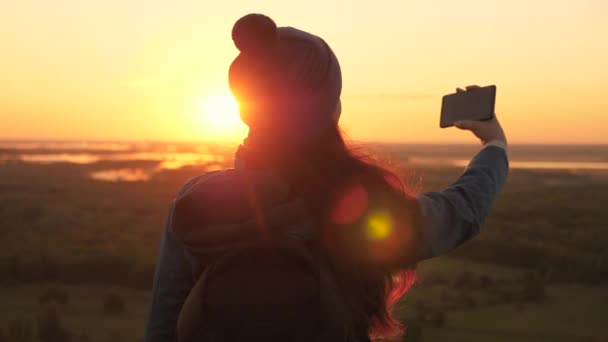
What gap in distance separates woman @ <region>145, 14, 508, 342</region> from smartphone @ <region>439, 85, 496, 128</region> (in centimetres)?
19

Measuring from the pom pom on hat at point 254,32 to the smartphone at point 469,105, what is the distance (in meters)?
0.54

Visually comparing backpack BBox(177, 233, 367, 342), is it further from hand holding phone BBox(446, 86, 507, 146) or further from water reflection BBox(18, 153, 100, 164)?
water reflection BBox(18, 153, 100, 164)

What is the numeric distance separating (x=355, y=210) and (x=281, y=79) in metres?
0.29

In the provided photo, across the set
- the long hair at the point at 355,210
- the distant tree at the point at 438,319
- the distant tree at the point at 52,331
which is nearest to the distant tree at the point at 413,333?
the distant tree at the point at 438,319

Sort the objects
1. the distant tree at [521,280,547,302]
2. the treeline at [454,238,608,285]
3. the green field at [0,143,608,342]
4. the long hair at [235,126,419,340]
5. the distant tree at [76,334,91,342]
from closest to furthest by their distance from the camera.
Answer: the long hair at [235,126,419,340] → the distant tree at [76,334,91,342] → the green field at [0,143,608,342] → the distant tree at [521,280,547,302] → the treeline at [454,238,608,285]

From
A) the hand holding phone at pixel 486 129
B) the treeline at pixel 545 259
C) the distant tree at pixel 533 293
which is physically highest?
the hand holding phone at pixel 486 129

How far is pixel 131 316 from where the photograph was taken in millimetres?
9758

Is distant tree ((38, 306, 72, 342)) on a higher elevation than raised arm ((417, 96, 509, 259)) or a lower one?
lower

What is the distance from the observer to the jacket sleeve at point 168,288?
1.42 m

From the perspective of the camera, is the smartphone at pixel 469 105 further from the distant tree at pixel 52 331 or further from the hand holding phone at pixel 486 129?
the distant tree at pixel 52 331

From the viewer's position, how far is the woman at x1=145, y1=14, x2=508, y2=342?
129 centimetres

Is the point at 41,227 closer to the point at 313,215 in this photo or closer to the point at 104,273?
the point at 104,273

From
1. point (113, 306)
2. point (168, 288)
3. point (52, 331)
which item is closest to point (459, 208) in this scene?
point (168, 288)

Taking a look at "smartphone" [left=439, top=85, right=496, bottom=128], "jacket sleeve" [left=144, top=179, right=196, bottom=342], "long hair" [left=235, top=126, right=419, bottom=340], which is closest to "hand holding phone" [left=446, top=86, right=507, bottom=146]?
"smartphone" [left=439, top=85, right=496, bottom=128]
